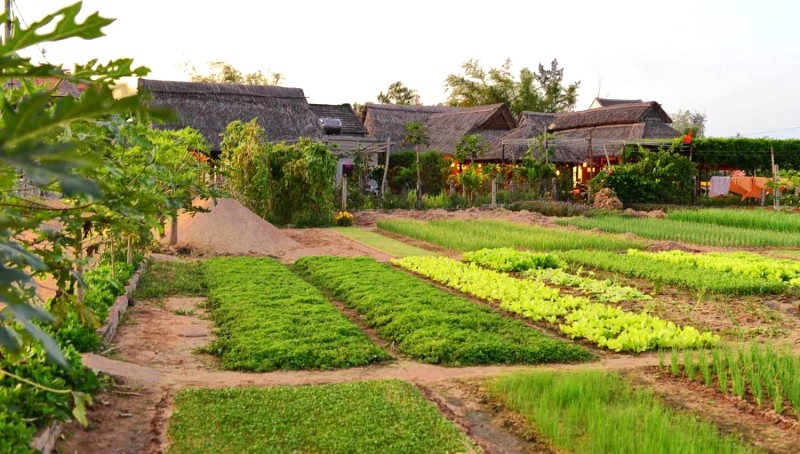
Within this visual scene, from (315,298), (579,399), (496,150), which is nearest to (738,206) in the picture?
(496,150)

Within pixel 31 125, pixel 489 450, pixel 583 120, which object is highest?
pixel 583 120

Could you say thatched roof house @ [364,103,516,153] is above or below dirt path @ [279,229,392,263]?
above

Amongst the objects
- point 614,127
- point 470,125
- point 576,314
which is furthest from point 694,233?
point 470,125

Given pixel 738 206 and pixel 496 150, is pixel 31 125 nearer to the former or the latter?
pixel 738 206

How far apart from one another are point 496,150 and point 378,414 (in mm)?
32270

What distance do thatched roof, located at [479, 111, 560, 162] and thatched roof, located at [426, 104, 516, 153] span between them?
767 mm

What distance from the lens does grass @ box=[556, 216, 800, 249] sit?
57.2 feet

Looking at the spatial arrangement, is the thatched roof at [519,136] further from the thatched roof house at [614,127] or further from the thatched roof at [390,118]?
the thatched roof at [390,118]

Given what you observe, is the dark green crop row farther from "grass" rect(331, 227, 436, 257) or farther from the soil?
"grass" rect(331, 227, 436, 257)

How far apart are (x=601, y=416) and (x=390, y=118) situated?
1559 inches

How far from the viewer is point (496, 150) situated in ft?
122

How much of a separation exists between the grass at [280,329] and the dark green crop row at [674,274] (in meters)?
5.21

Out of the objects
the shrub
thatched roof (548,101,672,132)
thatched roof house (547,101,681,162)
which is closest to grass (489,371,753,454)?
the shrub

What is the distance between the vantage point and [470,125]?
132 ft
